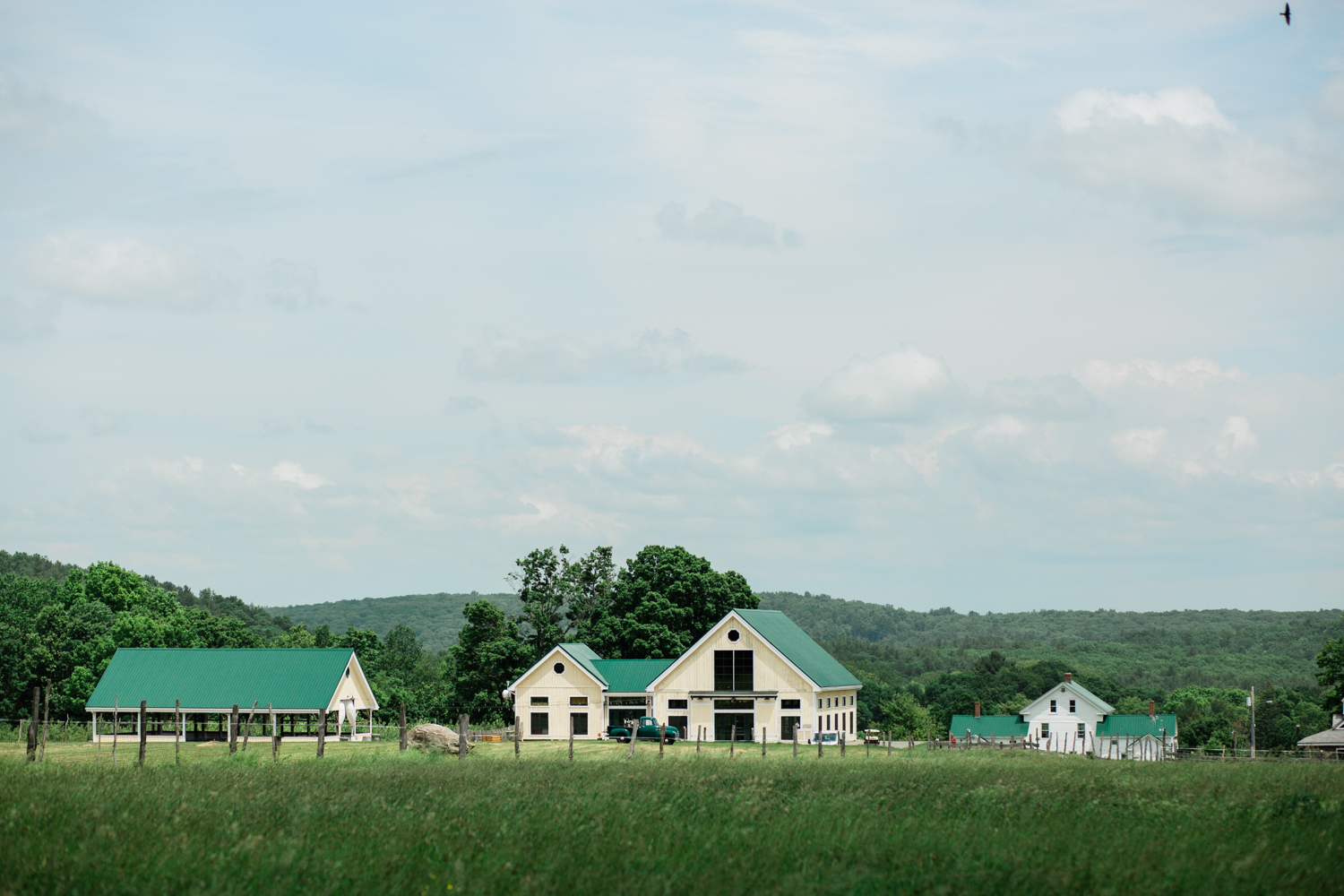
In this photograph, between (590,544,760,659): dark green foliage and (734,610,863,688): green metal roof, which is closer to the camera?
(734,610,863,688): green metal roof

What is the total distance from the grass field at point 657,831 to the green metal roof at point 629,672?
36.3m

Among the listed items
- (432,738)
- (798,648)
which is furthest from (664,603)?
(432,738)

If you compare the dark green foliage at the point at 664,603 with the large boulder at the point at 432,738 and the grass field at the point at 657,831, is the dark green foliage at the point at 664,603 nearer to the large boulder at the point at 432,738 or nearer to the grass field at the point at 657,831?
the large boulder at the point at 432,738

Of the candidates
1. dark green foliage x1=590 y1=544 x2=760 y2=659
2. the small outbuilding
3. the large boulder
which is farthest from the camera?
dark green foliage x1=590 y1=544 x2=760 y2=659

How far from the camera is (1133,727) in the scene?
8269cm

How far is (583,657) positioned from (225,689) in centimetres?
1798

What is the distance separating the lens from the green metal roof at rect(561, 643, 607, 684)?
62781 mm

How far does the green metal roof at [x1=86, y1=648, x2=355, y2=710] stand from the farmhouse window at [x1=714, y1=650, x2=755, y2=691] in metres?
18.6

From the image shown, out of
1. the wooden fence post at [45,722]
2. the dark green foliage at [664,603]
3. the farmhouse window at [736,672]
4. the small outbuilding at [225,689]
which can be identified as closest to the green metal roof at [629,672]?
the farmhouse window at [736,672]

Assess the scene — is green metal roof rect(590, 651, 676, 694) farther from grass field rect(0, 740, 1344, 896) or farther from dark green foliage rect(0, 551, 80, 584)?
dark green foliage rect(0, 551, 80, 584)

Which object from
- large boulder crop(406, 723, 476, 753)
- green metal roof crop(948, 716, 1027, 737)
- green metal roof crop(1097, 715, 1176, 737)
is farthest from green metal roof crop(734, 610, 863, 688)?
green metal roof crop(1097, 715, 1176, 737)

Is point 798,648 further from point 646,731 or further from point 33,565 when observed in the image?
point 33,565

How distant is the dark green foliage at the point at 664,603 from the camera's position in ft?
228

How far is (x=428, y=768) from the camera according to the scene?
27656mm
